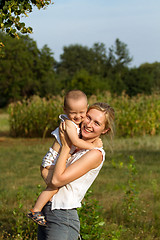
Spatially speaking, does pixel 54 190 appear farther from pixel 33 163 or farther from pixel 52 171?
pixel 33 163

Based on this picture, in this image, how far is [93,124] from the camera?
2.16 m

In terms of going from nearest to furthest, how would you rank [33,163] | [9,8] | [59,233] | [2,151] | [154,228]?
[59,233] → [9,8] → [154,228] → [33,163] → [2,151]

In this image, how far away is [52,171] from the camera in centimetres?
214

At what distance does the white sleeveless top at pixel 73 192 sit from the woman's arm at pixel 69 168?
0.07 m

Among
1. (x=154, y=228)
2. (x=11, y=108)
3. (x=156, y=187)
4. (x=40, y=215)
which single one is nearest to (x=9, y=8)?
(x=40, y=215)

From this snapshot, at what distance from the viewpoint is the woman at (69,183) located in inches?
79.5

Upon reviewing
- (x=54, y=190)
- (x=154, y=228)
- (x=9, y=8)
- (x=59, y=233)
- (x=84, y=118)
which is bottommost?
(x=154, y=228)

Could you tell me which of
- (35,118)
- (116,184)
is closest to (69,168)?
(116,184)

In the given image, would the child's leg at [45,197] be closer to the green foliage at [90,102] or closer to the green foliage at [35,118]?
the green foliage at [90,102]

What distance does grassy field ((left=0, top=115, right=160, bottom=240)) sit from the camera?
4.54 meters

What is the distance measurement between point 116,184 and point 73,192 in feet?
15.4

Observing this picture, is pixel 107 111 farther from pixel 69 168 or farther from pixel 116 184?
pixel 116 184

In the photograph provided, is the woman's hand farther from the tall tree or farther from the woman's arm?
the tall tree

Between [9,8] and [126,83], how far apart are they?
37.2 m
